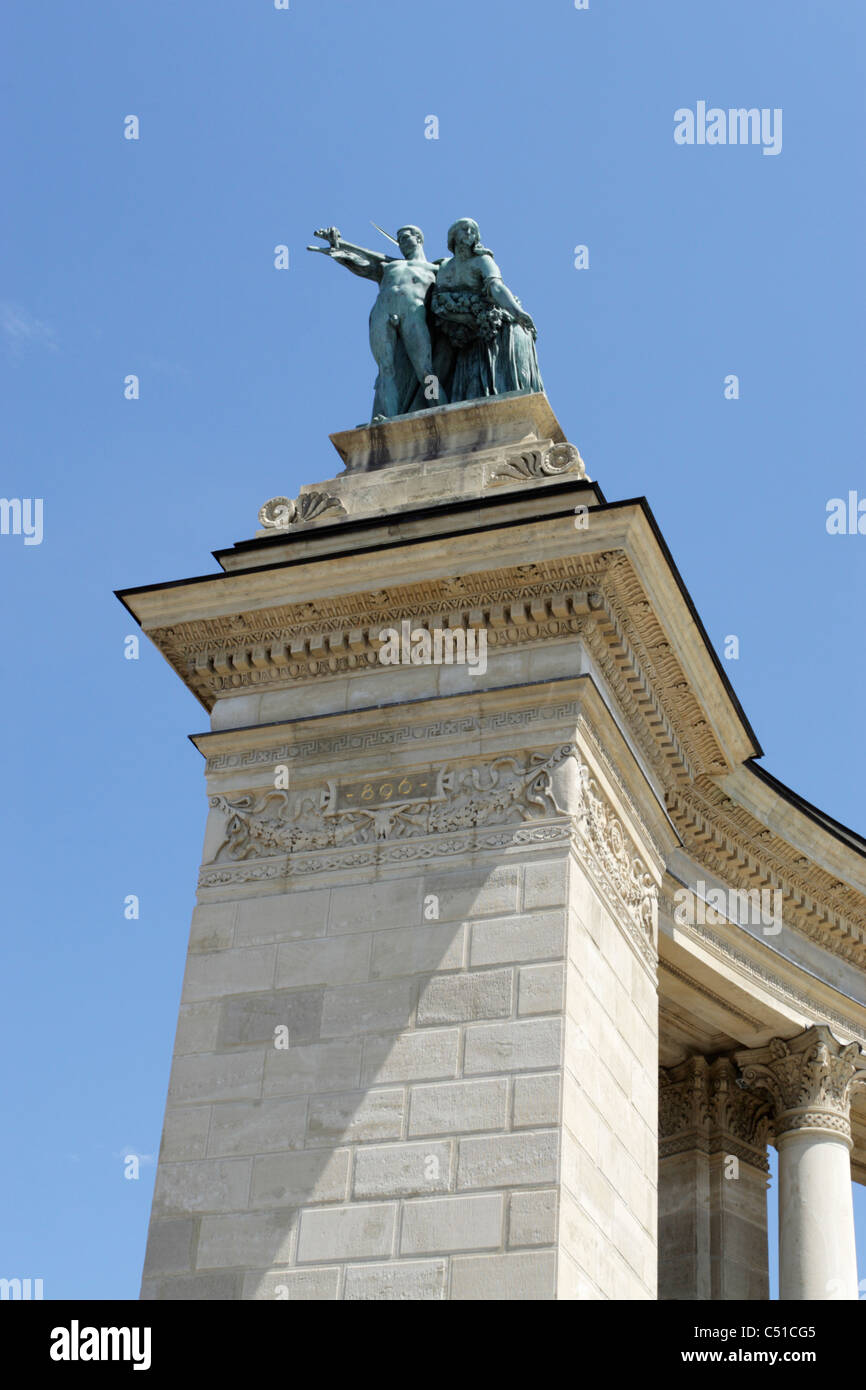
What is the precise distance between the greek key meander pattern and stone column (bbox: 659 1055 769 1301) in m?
6.13

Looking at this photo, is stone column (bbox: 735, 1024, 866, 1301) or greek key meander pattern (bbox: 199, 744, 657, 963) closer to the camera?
greek key meander pattern (bbox: 199, 744, 657, 963)

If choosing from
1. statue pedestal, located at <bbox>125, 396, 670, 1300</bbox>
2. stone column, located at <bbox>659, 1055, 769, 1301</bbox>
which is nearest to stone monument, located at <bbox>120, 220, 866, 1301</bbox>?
statue pedestal, located at <bbox>125, 396, 670, 1300</bbox>

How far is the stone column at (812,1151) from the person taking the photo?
26.1 metres

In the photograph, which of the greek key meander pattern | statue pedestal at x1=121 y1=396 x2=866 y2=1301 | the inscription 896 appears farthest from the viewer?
the inscription 896

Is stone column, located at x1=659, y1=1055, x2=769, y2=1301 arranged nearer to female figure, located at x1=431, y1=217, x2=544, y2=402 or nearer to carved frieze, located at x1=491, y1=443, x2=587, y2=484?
carved frieze, located at x1=491, y1=443, x2=587, y2=484

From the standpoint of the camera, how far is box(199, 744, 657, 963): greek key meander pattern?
2123cm

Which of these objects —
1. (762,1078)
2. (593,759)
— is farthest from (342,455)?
(762,1078)

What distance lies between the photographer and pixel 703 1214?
27891 millimetres

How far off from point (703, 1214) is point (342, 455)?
1194cm

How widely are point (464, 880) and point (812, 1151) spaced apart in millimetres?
8835

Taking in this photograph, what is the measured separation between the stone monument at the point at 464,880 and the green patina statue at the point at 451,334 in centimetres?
5

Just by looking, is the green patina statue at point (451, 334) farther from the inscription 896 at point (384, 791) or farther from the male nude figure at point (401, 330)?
the inscription 896 at point (384, 791)
